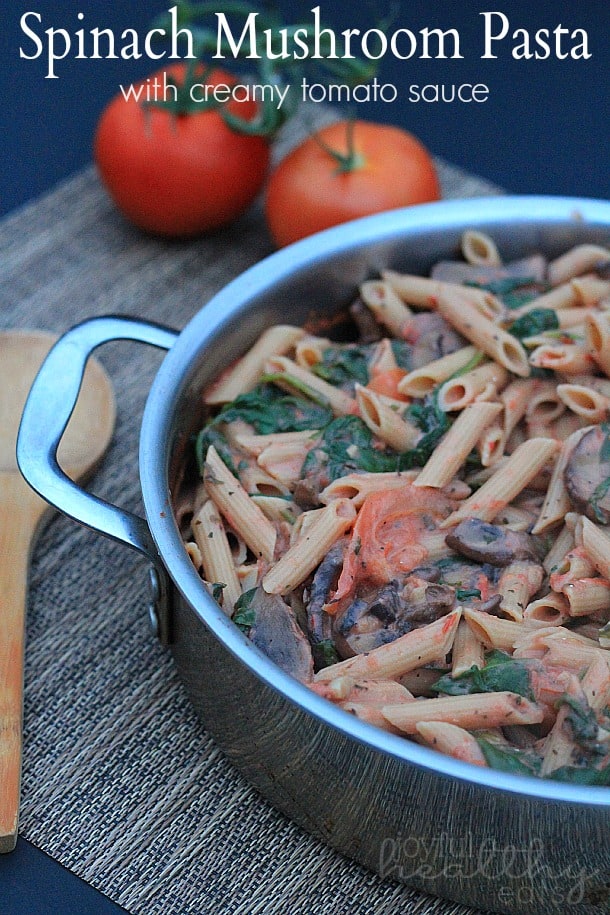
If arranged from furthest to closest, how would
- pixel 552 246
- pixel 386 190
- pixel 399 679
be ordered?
pixel 386 190
pixel 552 246
pixel 399 679

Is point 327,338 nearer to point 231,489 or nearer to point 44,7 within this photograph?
point 231,489

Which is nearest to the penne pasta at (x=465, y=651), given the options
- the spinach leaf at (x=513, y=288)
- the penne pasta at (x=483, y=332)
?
the penne pasta at (x=483, y=332)

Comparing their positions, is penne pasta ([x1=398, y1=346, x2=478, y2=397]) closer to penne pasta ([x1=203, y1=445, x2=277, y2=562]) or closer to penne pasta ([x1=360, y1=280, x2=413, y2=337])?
penne pasta ([x1=360, y1=280, x2=413, y2=337])

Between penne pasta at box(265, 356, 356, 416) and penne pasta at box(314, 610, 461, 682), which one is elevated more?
penne pasta at box(265, 356, 356, 416)

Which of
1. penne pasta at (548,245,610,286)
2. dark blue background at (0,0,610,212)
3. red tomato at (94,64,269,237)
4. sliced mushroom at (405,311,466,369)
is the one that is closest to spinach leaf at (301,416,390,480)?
sliced mushroom at (405,311,466,369)

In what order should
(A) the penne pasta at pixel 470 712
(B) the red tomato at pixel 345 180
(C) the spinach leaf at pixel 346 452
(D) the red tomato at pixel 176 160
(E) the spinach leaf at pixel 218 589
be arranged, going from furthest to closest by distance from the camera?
(D) the red tomato at pixel 176 160 < (B) the red tomato at pixel 345 180 < (C) the spinach leaf at pixel 346 452 < (E) the spinach leaf at pixel 218 589 < (A) the penne pasta at pixel 470 712

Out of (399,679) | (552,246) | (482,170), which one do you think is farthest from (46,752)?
(482,170)

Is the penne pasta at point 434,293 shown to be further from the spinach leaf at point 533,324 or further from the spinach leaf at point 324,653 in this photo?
the spinach leaf at point 324,653
